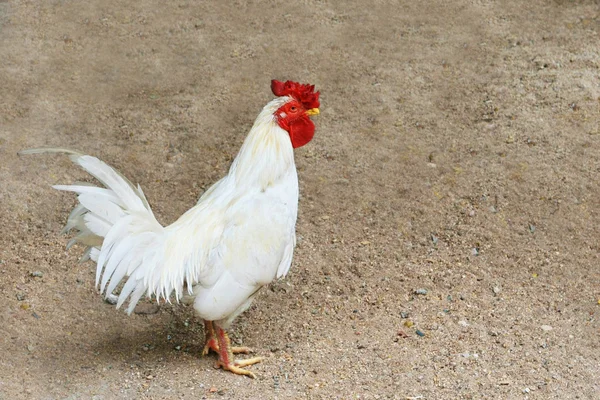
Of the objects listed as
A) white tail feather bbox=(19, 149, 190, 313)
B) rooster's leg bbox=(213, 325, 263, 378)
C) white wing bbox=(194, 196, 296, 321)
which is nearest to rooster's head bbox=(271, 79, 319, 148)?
white wing bbox=(194, 196, 296, 321)

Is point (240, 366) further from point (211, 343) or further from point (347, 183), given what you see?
point (347, 183)

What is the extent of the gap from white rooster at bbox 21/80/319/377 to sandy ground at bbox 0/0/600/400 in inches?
28.0

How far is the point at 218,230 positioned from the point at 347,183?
2645mm

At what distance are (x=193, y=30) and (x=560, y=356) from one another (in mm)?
6506

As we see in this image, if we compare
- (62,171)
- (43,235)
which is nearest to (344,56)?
(62,171)

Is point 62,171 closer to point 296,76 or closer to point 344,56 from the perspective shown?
point 296,76

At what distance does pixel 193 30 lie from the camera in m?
9.80

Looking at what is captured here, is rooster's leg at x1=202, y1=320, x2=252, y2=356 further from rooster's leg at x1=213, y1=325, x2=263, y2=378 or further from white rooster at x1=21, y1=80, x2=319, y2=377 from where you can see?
white rooster at x1=21, y1=80, x2=319, y2=377

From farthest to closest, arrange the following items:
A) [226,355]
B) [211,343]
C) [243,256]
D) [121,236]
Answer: [211,343] < [226,355] < [243,256] < [121,236]

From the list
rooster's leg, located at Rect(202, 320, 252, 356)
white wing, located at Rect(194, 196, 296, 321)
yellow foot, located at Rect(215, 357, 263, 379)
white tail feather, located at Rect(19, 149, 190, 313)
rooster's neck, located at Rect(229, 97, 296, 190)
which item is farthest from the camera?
rooster's leg, located at Rect(202, 320, 252, 356)

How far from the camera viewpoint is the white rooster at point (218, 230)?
192 inches

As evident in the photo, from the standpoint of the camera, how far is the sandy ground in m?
5.36

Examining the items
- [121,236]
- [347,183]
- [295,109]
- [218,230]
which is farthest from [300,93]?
[347,183]

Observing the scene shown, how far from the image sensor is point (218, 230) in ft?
16.7
